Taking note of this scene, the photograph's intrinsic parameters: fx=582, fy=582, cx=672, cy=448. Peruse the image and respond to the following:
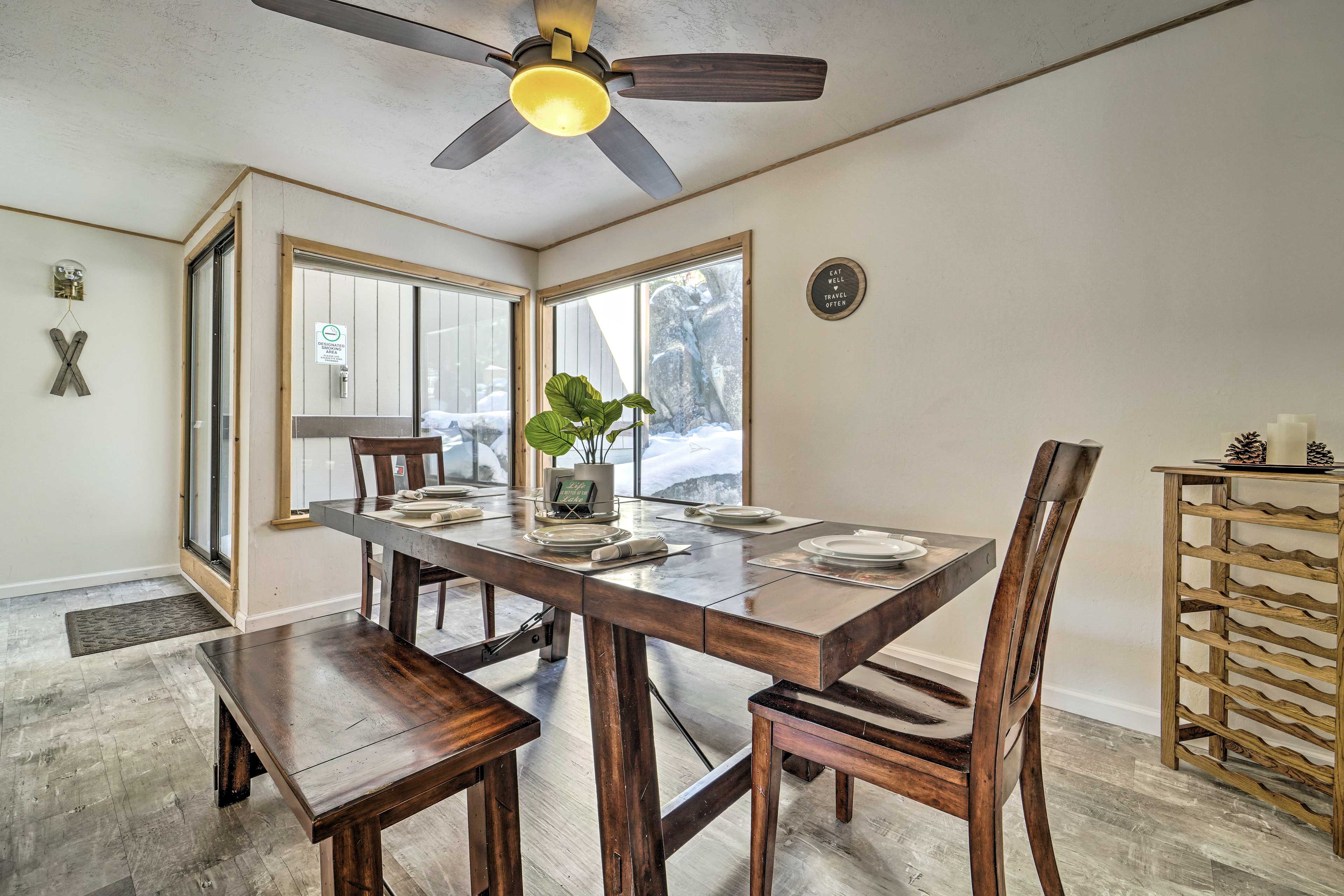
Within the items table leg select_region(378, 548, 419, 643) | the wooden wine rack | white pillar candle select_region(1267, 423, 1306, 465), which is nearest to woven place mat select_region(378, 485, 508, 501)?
table leg select_region(378, 548, 419, 643)

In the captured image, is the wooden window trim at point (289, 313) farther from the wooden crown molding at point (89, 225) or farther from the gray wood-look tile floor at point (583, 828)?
the wooden crown molding at point (89, 225)

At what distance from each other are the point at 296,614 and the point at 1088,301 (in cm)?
414

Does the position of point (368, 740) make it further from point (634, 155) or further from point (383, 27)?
point (634, 155)

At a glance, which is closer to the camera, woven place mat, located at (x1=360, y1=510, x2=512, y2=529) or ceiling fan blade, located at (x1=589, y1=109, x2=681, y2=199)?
woven place mat, located at (x1=360, y1=510, x2=512, y2=529)

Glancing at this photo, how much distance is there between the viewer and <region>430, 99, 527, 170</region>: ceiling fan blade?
80.4 inches

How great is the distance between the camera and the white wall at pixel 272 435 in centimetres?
315

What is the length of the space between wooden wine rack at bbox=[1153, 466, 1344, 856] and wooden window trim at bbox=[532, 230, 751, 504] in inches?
71.9

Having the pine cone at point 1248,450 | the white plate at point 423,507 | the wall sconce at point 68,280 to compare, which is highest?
the wall sconce at point 68,280

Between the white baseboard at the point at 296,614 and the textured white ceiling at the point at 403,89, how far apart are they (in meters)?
2.39

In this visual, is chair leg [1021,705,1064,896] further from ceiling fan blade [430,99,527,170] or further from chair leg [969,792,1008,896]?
ceiling fan blade [430,99,527,170]

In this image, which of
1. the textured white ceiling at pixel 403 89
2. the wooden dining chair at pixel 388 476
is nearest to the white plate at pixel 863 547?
the textured white ceiling at pixel 403 89

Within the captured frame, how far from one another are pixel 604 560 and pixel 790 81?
1.53 metres

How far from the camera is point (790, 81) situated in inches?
69.2

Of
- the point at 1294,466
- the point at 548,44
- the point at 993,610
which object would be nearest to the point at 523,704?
the point at 993,610
